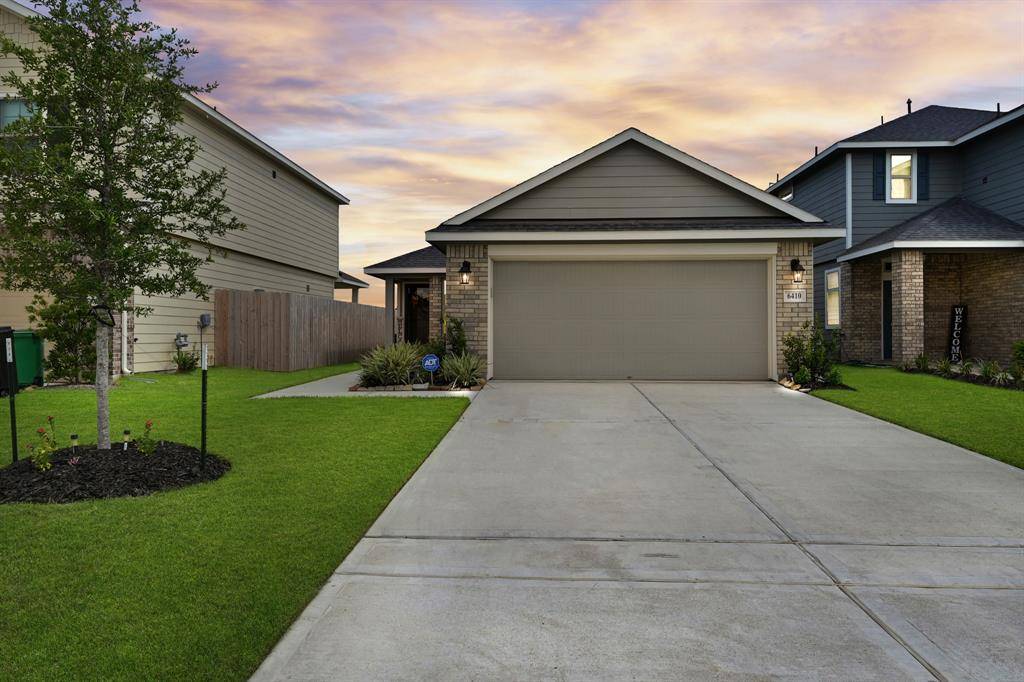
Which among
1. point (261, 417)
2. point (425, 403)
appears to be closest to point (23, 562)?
point (261, 417)

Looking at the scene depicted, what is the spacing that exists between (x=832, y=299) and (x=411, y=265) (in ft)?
44.8

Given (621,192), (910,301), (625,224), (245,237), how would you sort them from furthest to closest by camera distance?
(245,237), (910,301), (621,192), (625,224)

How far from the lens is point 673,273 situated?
1331 centimetres

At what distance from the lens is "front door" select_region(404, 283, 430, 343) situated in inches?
898

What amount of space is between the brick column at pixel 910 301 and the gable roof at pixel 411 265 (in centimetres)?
1274

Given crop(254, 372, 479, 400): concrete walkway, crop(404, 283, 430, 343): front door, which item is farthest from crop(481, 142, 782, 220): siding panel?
crop(404, 283, 430, 343): front door

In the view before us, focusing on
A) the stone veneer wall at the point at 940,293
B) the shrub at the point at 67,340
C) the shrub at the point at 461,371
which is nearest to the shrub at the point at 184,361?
the shrub at the point at 67,340

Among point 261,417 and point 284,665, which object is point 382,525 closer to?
point 284,665

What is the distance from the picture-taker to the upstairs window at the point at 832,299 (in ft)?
62.0

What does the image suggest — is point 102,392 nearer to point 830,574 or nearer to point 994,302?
point 830,574

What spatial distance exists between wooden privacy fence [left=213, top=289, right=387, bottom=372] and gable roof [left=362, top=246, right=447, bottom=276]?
2274 mm

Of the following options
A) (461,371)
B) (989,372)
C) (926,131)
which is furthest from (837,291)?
(461,371)

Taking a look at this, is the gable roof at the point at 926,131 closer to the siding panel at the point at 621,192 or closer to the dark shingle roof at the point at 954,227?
the dark shingle roof at the point at 954,227

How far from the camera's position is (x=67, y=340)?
11891mm
